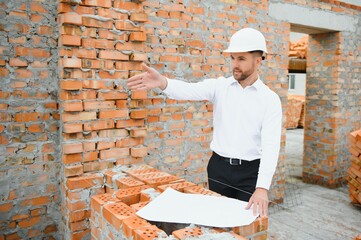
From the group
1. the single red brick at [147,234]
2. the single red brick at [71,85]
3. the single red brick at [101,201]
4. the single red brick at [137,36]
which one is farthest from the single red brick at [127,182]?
the single red brick at [137,36]

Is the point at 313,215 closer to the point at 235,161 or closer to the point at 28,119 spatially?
the point at 235,161

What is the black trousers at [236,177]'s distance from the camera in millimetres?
2594

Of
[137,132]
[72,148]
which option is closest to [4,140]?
[72,148]

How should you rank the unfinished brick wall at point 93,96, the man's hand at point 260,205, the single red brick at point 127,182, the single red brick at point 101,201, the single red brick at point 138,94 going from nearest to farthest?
the man's hand at point 260,205
the single red brick at point 101,201
the single red brick at point 127,182
the unfinished brick wall at point 93,96
the single red brick at point 138,94

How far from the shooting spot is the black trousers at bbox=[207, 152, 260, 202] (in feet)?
8.51

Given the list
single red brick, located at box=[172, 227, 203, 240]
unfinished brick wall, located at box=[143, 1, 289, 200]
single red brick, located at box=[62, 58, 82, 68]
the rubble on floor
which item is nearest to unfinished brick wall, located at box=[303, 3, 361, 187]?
unfinished brick wall, located at box=[143, 1, 289, 200]

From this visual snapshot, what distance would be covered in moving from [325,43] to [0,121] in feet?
18.2

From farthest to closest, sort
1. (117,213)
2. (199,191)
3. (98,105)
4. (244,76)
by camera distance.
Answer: (98,105) → (244,76) → (199,191) → (117,213)

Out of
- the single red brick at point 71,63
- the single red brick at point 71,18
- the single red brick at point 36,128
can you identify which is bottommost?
the single red brick at point 36,128

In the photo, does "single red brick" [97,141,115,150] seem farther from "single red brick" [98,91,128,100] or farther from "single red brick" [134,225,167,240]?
"single red brick" [134,225,167,240]

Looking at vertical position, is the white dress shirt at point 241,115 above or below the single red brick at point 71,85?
below

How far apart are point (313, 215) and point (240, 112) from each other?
9.70 ft

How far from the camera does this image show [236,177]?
2600mm

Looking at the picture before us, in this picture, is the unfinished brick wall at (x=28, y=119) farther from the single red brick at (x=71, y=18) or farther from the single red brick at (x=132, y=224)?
the single red brick at (x=132, y=224)
